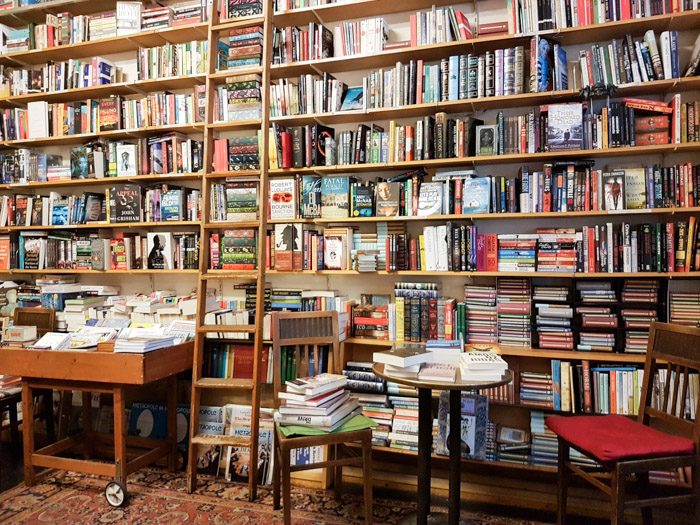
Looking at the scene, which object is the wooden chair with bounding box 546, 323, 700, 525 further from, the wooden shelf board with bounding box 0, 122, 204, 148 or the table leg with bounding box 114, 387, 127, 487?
the wooden shelf board with bounding box 0, 122, 204, 148

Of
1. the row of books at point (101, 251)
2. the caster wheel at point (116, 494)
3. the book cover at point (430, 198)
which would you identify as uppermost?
the book cover at point (430, 198)

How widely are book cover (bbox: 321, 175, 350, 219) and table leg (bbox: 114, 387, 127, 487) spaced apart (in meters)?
1.51

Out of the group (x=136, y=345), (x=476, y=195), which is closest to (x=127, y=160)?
(x=136, y=345)

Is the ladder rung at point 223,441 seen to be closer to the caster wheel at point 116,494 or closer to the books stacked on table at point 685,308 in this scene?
the caster wheel at point 116,494

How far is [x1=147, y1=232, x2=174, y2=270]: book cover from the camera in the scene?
10.8 feet

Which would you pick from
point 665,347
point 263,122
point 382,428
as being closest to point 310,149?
point 263,122

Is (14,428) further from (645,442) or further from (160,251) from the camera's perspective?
(645,442)

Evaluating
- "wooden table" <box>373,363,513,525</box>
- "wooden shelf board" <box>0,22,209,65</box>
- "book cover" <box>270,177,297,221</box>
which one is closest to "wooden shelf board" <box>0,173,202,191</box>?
"book cover" <box>270,177,297,221</box>

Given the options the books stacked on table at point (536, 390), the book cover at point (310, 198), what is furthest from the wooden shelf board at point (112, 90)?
the books stacked on table at point (536, 390)

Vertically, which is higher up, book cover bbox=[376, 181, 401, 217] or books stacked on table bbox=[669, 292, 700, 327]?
book cover bbox=[376, 181, 401, 217]

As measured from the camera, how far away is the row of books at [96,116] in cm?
331

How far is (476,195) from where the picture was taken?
8.77 feet

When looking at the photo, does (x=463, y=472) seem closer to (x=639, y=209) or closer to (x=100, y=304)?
(x=639, y=209)

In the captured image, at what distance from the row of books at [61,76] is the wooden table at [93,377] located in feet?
6.51
